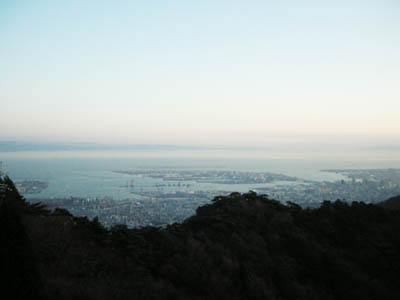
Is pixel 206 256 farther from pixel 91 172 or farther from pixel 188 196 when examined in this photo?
pixel 91 172

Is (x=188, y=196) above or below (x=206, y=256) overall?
below

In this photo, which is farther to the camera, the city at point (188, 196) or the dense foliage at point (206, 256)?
the city at point (188, 196)

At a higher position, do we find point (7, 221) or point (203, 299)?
point (7, 221)

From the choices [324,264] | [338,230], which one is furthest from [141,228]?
[338,230]

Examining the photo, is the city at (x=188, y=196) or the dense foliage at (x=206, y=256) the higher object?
the dense foliage at (x=206, y=256)

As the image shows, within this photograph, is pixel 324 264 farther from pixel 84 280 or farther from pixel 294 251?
pixel 84 280

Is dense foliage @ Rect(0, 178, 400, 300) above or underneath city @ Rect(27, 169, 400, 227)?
above

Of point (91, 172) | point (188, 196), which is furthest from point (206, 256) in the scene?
point (91, 172)

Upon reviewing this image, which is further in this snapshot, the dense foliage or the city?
the city
